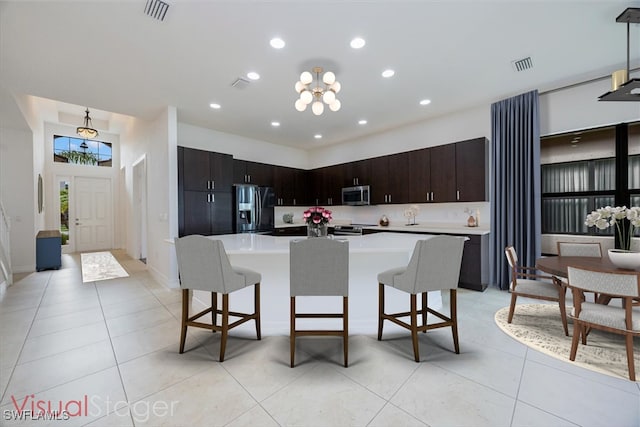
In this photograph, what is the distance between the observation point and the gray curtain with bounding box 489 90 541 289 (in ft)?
12.3

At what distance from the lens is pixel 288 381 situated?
191 centimetres

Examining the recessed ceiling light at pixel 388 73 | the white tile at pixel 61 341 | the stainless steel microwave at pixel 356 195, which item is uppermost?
the recessed ceiling light at pixel 388 73

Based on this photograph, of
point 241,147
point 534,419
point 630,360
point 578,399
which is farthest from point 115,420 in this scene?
point 241,147

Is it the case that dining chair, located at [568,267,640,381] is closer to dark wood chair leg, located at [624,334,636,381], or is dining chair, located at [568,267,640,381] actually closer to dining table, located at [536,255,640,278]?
dark wood chair leg, located at [624,334,636,381]

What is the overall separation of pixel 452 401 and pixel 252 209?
4303 mm

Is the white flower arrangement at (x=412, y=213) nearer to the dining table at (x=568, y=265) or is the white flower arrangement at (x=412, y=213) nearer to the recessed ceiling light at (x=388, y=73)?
the dining table at (x=568, y=265)

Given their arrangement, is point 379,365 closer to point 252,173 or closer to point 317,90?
point 317,90

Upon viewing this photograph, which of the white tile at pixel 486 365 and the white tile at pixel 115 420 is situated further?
the white tile at pixel 486 365

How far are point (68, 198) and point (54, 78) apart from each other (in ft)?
18.6

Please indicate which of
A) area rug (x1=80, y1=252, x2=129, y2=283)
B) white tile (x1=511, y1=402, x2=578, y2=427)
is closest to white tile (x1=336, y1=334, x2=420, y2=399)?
white tile (x1=511, y1=402, x2=578, y2=427)

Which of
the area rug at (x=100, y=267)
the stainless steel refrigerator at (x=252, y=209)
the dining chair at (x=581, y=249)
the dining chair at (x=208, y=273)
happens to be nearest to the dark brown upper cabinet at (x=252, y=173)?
the stainless steel refrigerator at (x=252, y=209)

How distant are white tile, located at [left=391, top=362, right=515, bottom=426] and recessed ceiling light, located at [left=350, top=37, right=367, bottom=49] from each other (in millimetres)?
2955

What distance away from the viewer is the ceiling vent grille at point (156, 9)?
7.00 ft

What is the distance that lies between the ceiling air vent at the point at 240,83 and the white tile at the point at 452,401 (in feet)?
11.9
